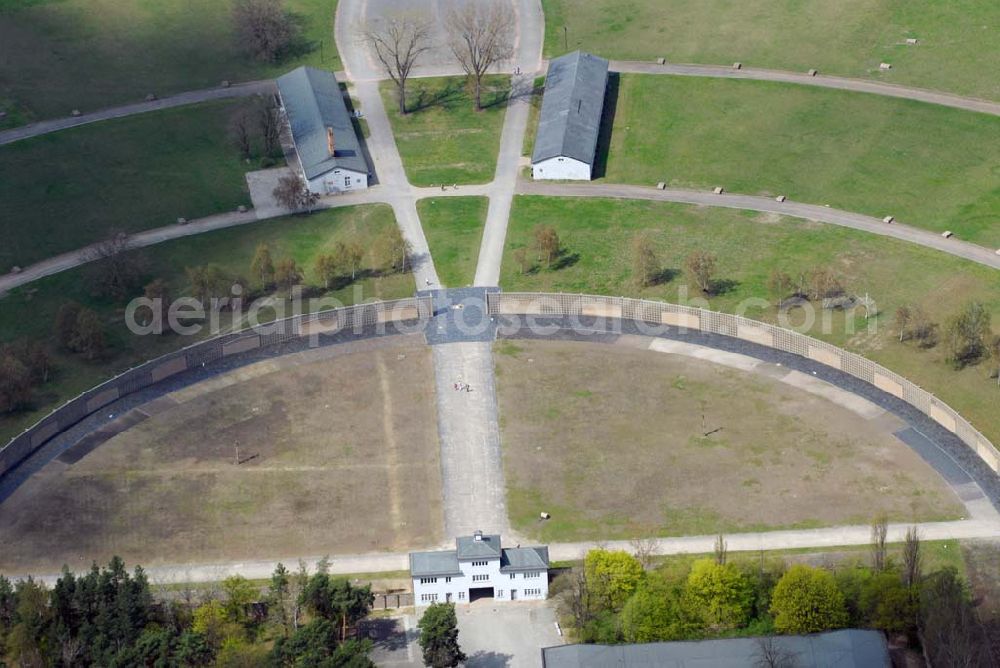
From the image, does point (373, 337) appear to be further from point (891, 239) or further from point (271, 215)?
point (891, 239)

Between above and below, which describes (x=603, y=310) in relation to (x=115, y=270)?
below

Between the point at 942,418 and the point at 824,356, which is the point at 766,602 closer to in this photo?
the point at 942,418

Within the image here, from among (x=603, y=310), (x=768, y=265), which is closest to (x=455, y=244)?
(x=603, y=310)

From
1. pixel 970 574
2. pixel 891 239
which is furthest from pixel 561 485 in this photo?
pixel 891 239

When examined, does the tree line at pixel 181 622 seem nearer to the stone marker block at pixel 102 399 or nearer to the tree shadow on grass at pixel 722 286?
the stone marker block at pixel 102 399

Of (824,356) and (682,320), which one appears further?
(682,320)

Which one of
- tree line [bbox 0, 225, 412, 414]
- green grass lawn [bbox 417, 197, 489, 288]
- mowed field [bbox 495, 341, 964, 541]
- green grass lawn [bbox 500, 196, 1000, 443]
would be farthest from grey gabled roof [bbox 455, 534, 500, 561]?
tree line [bbox 0, 225, 412, 414]

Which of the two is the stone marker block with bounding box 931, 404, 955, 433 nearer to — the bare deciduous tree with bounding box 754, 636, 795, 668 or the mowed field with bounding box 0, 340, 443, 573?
the bare deciduous tree with bounding box 754, 636, 795, 668
